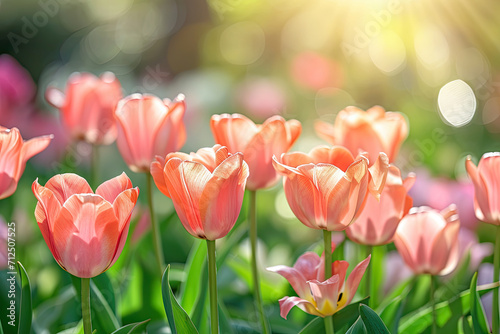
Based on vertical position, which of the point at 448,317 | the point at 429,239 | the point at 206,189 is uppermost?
the point at 206,189

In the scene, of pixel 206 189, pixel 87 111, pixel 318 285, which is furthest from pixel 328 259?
pixel 87 111

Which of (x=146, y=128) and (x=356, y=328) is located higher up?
(x=146, y=128)

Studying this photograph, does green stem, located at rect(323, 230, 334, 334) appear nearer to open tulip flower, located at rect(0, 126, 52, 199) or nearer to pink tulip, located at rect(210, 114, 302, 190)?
pink tulip, located at rect(210, 114, 302, 190)

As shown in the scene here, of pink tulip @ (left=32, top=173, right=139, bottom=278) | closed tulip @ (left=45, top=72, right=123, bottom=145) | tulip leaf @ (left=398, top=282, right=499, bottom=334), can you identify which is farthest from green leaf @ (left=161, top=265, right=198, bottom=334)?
closed tulip @ (left=45, top=72, right=123, bottom=145)

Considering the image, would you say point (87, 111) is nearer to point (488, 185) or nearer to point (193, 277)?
point (193, 277)

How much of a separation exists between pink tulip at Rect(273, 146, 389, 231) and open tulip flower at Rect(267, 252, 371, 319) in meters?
0.05

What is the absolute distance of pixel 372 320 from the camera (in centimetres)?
57

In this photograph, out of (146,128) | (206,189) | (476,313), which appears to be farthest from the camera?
(146,128)

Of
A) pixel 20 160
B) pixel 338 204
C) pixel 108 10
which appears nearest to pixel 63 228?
pixel 20 160

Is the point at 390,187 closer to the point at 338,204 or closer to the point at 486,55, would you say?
the point at 338,204

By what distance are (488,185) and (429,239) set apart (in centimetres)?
10

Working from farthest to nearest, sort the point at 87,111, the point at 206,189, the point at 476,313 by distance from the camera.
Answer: the point at 87,111 < the point at 476,313 < the point at 206,189

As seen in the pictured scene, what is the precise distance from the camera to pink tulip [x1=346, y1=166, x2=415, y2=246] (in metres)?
0.64

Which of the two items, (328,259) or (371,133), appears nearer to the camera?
(328,259)
